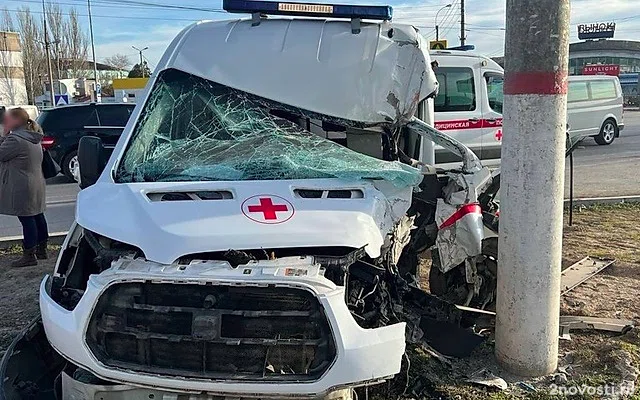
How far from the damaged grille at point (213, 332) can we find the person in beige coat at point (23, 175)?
14.9 feet

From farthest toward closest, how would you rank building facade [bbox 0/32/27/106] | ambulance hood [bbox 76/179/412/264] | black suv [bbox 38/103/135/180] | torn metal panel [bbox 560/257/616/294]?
building facade [bbox 0/32/27/106] < black suv [bbox 38/103/135/180] < torn metal panel [bbox 560/257/616/294] < ambulance hood [bbox 76/179/412/264]

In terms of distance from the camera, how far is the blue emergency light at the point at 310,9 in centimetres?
439

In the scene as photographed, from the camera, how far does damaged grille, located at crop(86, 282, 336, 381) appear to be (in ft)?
8.90

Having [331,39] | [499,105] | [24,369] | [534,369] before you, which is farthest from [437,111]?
[24,369]

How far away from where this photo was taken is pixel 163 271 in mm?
2768

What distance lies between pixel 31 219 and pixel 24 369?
372 centimetres

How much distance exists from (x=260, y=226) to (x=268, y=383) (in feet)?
2.38

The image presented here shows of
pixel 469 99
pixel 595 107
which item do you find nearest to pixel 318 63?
pixel 469 99

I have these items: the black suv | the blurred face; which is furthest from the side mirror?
the black suv

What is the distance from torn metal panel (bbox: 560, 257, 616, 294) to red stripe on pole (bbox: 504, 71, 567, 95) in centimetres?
242

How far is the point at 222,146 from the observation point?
402 centimetres

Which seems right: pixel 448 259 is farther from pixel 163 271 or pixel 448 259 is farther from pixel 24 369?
pixel 24 369

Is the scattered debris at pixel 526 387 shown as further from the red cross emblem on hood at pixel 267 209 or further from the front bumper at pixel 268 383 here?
the red cross emblem on hood at pixel 267 209

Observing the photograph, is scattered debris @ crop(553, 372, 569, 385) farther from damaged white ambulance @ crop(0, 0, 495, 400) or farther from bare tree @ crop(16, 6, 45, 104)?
bare tree @ crop(16, 6, 45, 104)
